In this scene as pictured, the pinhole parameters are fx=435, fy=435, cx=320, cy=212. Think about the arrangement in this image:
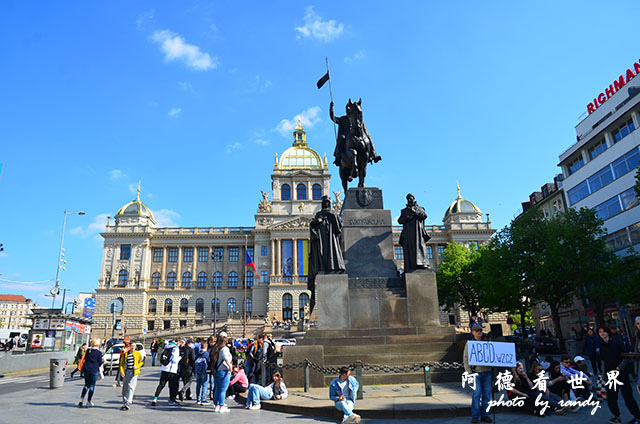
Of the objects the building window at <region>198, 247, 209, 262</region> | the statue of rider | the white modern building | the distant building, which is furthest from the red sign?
the distant building

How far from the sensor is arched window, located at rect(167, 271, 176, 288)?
2880 inches

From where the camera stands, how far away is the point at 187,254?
75.6 metres

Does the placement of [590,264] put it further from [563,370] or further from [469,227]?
[469,227]

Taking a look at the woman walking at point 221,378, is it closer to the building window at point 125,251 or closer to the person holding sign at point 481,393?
the person holding sign at point 481,393

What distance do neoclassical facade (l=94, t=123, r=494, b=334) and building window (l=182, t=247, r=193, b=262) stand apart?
0.17 metres

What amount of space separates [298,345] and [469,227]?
68.9 meters

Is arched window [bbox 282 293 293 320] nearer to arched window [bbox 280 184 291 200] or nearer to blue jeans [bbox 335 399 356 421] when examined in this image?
arched window [bbox 280 184 291 200]

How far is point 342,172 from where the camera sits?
1522cm

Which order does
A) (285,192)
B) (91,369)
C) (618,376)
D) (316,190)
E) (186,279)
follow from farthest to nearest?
(316,190) → (285,192) → (186,279) → (91,369) → (618,376)

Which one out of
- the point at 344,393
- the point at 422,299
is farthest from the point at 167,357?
the point at 422,299

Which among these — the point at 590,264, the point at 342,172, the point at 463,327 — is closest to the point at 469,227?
the point at 463,327

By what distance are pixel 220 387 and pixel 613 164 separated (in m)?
36.5

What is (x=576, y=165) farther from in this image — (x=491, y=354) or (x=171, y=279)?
(x=171, y=279)

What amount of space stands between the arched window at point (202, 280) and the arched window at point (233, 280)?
4047 mm
